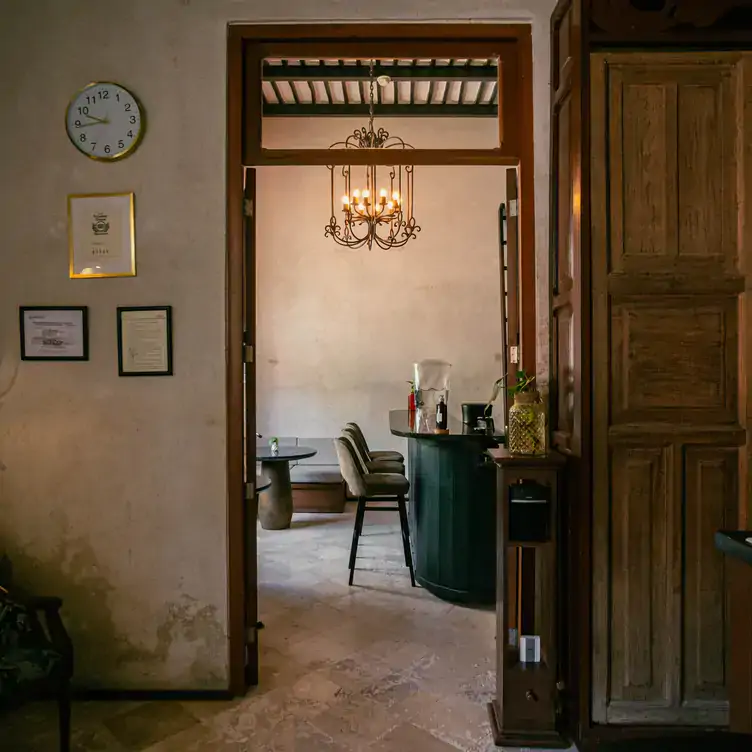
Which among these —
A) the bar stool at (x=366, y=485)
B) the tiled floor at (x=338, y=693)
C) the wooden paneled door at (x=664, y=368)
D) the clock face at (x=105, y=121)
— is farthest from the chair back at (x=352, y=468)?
the clock face at (x=105, y=121)

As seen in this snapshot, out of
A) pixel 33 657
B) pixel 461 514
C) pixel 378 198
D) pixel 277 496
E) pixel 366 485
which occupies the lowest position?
pixel 277 496

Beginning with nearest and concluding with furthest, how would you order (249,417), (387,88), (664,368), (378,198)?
1. (664,368)
2. (249,417)
3. (387,88)
4. (378,198)

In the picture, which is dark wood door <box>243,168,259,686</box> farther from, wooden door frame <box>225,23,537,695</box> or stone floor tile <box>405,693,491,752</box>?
stone floor tile <box>405,693,491,752</box>

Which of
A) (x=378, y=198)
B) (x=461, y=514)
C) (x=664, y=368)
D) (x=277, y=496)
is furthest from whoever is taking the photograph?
(x=378, y=198)

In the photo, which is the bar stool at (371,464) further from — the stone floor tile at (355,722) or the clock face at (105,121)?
the clock face at (105,121)

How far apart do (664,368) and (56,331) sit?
253 cm

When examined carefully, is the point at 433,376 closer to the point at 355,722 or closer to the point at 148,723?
the point at 355,722

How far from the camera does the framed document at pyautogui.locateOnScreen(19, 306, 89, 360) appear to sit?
280cm

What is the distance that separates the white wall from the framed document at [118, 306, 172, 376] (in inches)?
159

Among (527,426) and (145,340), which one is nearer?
(527,426)

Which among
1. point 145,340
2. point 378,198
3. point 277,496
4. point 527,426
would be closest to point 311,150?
point 145,340

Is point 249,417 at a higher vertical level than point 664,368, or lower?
lower

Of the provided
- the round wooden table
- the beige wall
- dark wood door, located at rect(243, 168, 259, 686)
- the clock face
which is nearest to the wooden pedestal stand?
dark wood door, located at rect(243, 168, 259, 686)

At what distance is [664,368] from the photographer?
2348 millimetres
